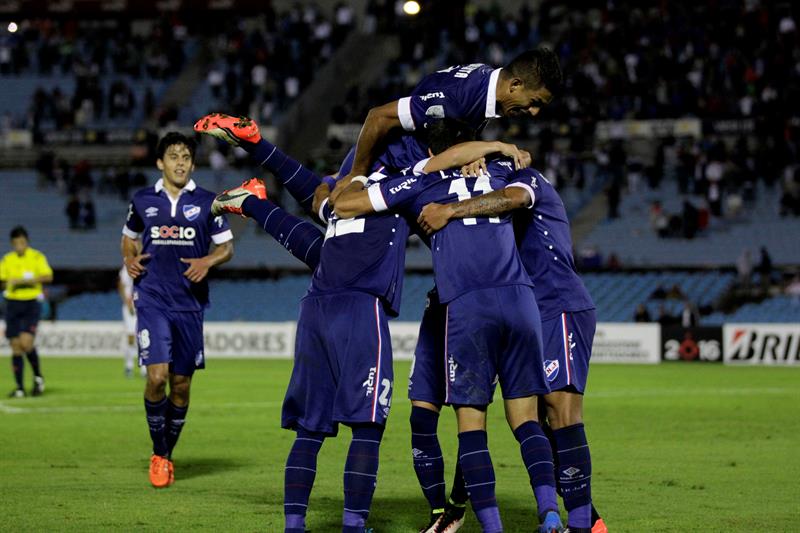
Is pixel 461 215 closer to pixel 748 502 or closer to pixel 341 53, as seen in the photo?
pixel 748 502

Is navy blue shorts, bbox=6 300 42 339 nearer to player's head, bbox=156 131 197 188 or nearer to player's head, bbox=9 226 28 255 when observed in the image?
player's head, bbox=9 226 28 255

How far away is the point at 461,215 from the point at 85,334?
27471 mm

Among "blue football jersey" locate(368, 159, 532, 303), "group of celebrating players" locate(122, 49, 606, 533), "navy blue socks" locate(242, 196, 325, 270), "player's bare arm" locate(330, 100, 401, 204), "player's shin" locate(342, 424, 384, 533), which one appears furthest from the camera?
"navy blue socks" locate(242, 196, 325, 270)

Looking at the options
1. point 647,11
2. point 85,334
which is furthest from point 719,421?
point 647,11

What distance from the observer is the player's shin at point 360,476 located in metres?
7.41

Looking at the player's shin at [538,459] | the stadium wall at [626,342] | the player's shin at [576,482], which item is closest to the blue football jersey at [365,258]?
the player's shin at [538,459]

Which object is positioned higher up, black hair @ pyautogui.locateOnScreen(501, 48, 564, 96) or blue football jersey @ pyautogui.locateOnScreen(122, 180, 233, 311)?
black hair @ pyautogui.locateOnScreen(501, 48, 564, 96)

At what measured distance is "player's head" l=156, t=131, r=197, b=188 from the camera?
11625 mm

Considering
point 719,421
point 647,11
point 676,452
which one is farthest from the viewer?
point 647,11

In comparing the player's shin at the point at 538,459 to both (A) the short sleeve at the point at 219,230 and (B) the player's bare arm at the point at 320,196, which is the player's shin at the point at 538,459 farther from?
(A) the short sleeve at the point at 219,230

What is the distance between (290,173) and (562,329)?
208 centimetres

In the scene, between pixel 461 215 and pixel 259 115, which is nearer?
pixel 461 215

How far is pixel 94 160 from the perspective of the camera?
46.9 meters

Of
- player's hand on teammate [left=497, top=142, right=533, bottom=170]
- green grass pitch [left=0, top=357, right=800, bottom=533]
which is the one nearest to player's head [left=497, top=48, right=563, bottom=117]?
player's hand on teammate [left=497, top=142, right=533, bottom=170]
